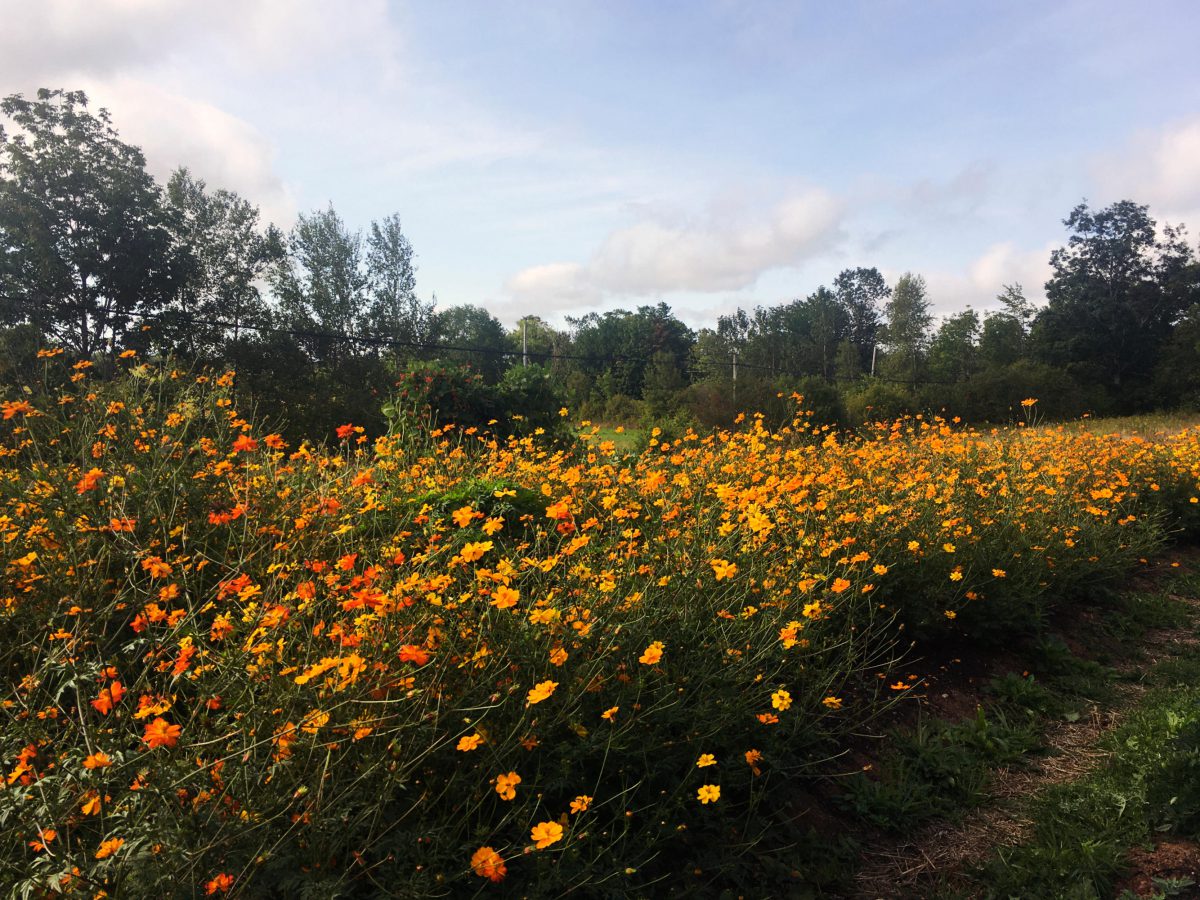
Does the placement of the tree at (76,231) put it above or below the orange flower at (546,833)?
above

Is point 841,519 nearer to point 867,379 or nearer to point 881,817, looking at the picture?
point 881,817

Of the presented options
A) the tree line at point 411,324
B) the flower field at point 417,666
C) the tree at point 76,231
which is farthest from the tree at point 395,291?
the flower field at point 417,666

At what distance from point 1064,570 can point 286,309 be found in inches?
1054

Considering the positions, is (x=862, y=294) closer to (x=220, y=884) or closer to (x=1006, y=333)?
(x=1006, y=333)

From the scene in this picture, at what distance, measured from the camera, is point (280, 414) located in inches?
611

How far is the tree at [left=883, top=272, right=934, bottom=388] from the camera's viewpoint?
44.5 m

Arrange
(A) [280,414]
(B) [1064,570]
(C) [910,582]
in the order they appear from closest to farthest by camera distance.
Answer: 1. (C) [910,582]
2. (B) [1064,570]
3. (A) [280,414]

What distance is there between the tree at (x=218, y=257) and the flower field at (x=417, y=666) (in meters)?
16.7

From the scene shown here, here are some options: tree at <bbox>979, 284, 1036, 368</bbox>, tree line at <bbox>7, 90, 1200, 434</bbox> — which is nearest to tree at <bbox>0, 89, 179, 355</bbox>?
tree line at <bbox>7, 90, 1200, 434</bbox>

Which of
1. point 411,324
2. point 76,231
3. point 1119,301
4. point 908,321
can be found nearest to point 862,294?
point 908,321

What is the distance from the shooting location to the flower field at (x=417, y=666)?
1.43 m

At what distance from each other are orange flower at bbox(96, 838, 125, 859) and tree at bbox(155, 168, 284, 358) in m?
19.0

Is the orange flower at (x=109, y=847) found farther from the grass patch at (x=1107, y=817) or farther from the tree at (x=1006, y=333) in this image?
the tree at (x=1006, y=333)

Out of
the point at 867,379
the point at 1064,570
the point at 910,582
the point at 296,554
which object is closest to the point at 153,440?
the point at 296,554
